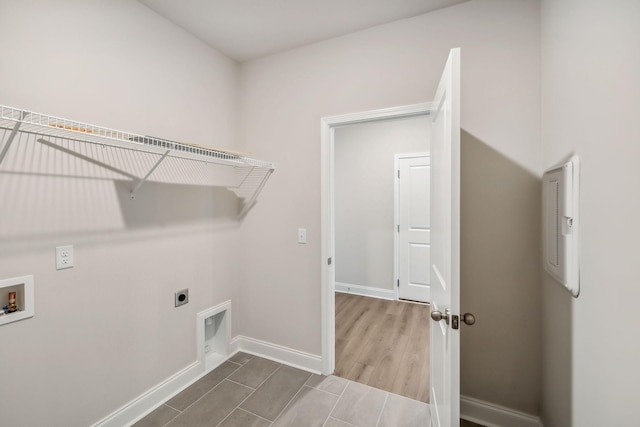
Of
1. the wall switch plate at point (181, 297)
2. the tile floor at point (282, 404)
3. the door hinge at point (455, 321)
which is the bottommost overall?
the tile floor at point (282, 404)

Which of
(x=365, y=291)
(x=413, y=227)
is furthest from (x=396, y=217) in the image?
(x=365, y=291)

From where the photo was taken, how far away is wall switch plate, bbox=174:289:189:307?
6.57ft

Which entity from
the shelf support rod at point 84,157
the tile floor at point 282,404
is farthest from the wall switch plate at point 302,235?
the shelf support rod at point 84,157

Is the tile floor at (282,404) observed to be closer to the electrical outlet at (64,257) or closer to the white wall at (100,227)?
the white wall at (100,227)

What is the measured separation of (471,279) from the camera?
173 centimetres

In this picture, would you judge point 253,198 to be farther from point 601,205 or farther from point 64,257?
point 601,205

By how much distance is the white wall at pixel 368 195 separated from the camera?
12.6ft

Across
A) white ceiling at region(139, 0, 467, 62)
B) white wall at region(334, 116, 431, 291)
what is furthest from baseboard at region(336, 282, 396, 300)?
white ceiling at region(139, 0, 467, 62)

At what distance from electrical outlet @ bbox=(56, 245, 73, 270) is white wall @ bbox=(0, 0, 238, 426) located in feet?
0.10

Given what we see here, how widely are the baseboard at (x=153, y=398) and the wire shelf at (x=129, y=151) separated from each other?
129 cm

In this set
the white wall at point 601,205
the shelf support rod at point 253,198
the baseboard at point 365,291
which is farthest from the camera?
the baseboard at point 365,291

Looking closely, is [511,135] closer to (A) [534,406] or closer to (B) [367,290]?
(A) [534,406]

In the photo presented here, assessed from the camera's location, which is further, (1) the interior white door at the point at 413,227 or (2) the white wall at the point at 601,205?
(1) the interior white door at the point at 413,227

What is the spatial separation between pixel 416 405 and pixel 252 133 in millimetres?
2485
